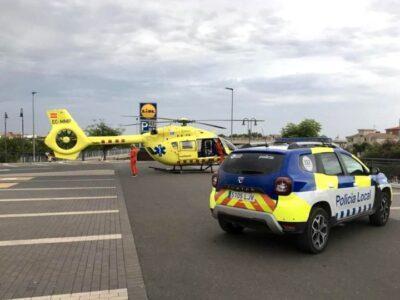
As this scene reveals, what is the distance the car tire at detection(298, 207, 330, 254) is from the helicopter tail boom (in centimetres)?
1833

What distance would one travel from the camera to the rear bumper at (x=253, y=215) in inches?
251

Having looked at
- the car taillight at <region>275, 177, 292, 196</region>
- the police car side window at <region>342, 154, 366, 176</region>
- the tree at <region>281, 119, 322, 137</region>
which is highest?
the tree at <region>281, 119, 322, 137</region>

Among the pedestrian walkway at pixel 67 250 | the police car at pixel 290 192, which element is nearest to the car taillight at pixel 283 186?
the police car at pixel 290 192

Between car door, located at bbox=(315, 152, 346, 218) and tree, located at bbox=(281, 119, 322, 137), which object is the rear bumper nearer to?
car door, located at bbox=(315, 152, 346, 218)

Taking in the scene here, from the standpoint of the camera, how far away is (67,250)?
6.86m

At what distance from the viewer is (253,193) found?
666 centimetres

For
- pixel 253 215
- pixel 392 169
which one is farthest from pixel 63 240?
pixel 392 169

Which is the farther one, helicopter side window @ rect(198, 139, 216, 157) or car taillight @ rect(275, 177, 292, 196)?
helicopter side window @ rect(198, 139, 216, 157)

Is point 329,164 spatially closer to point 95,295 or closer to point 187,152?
point 95,295

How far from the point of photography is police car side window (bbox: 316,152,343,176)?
710cm

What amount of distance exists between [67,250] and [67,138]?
18.8m

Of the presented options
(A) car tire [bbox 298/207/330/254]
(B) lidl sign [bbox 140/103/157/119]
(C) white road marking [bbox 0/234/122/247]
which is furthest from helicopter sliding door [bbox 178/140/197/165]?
(B) lidl sign [bbox 140/103/157/119]

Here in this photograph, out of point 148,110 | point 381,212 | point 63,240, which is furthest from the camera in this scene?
point 148,110

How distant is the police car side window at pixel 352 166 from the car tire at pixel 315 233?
1.32 m
